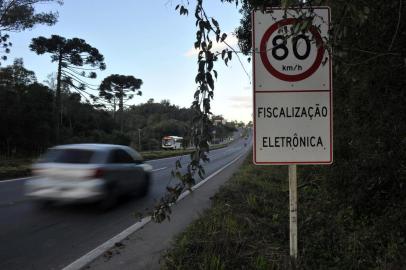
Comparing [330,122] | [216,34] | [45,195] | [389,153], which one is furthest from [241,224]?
[45,195]

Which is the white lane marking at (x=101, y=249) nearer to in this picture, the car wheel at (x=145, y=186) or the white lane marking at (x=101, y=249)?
the white lane marking at (x=101, y=249)

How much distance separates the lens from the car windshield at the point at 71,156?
11289mm

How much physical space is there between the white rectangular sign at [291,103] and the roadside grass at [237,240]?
1.13 m

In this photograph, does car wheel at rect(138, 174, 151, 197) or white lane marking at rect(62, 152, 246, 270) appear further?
car wheel at rect(138, 174, 151, 197)

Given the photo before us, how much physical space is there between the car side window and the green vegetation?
16.1ft

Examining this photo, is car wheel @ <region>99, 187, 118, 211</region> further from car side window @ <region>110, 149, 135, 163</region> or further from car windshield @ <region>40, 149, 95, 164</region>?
car windshield @ <region>40, 149, 95, 164</region>

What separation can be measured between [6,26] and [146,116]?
390 feet

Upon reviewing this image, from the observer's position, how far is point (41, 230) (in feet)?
28.8

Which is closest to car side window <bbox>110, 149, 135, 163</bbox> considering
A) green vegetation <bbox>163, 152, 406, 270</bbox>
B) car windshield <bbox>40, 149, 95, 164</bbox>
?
car windshield <bbox>40, 149, 95, 164</bbox>

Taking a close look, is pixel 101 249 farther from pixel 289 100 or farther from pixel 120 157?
pixel 120 157

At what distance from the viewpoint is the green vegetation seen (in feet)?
16.3

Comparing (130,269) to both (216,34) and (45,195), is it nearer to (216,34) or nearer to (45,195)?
(216,34)

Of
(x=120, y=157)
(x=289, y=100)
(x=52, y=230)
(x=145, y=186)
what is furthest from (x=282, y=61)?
(x=145, y=186)

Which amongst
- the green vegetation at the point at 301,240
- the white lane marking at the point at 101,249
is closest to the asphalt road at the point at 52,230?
the white lane marking at the point at 101,249
